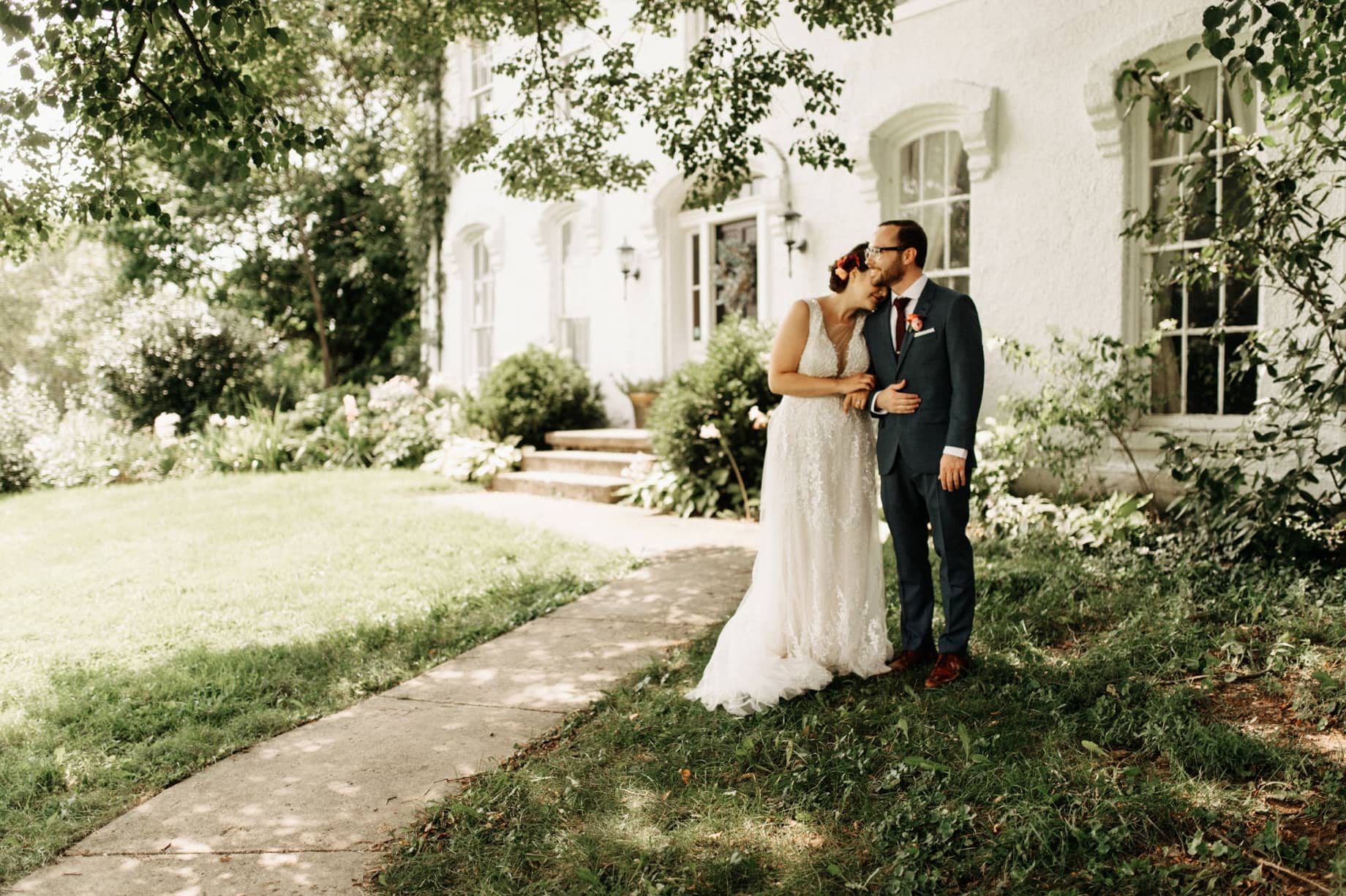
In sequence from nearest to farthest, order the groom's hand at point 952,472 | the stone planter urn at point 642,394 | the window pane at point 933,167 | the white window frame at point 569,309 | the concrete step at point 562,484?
the groom's hand at point 952,472 < the window pane at point 933,167 < the concrete step at point 562,484 < the stone planter urn at point 642,394 < the white window frame at point 569,309

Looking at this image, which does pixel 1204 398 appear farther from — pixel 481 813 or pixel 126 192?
pixel 126 192

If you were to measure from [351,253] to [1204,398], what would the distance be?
13.7 meters

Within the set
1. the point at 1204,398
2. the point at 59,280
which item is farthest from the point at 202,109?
the point at 59,280

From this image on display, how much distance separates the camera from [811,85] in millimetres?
6785

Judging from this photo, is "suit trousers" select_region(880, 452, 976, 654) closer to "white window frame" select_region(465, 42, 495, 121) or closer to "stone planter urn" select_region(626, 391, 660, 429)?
"stone planter urn" select_region(626, 391, 660, 429)

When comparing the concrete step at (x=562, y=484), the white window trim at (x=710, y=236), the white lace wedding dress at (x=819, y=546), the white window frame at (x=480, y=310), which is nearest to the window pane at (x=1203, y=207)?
the white window trim at (x=710, y=236)

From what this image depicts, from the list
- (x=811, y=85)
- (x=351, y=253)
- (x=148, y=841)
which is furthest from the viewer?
(x=351, y=253)

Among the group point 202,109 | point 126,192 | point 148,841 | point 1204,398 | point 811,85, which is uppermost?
point 811,85

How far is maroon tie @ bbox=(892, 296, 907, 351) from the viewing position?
4102mm

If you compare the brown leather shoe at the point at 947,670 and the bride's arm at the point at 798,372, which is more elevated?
the bride's arm at the point at 798,372

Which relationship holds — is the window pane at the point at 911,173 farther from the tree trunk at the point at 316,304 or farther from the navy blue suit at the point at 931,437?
the tree trunk at the point at 316,304

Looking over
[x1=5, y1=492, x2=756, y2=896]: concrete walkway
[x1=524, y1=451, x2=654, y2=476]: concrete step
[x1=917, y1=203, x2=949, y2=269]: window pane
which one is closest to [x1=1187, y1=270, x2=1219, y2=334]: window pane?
[x1=917, y1=203, x2=949, y2=269]: window pane

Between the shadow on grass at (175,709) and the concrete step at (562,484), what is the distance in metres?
3.86

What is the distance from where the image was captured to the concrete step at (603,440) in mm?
10953
